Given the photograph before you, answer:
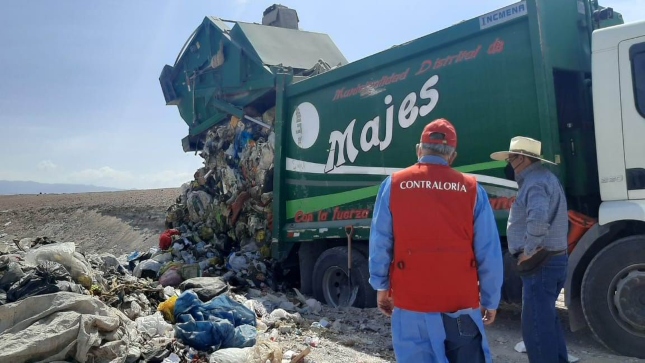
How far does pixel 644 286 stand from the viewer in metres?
3.66

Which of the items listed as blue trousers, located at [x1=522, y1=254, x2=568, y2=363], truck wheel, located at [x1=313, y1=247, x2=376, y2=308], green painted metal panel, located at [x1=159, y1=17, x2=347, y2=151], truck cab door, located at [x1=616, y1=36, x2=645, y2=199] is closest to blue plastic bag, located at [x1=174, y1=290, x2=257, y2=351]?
truck wheel, located at [x1=313, y1=247, x2=376, y2=308]

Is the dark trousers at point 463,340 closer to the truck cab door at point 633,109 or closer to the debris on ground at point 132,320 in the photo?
the debris on ground at point 132,320

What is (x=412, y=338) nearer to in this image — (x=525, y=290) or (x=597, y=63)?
(x=525, y=290)

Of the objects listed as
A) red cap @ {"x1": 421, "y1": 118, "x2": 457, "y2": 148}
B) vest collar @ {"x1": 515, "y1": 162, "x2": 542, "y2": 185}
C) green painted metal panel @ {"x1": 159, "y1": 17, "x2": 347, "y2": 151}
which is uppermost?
green painted metal panel @ {"x1": 159, "y1": 17, "x2": 347, "y2": 151}

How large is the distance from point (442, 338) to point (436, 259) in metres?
0.30

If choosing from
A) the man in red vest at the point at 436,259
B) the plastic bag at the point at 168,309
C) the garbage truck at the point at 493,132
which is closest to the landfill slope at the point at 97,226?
the garbage truck at the point at 493,132

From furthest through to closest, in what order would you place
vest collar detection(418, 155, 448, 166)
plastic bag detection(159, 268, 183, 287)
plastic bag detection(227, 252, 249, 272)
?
plastic bag detection(227, 252, 249, 272) < plastic bag detection(159, 268, 183, 287) < vest collar detection(418, 155, 448, 166)

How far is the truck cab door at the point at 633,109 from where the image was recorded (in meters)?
3.73

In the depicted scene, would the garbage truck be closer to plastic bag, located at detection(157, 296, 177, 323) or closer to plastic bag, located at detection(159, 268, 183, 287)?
plastic bag, located at detection(159, 268, 183, 287)

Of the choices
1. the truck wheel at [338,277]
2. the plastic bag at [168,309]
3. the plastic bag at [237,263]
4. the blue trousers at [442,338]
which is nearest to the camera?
the blue trousers at [442,338]

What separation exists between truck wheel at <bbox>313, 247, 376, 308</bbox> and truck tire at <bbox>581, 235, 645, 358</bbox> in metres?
2.04

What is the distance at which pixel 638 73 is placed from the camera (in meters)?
3.78

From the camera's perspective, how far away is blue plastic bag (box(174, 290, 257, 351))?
13.4ft

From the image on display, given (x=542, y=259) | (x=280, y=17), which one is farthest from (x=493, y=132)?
(x=280, y=17)
